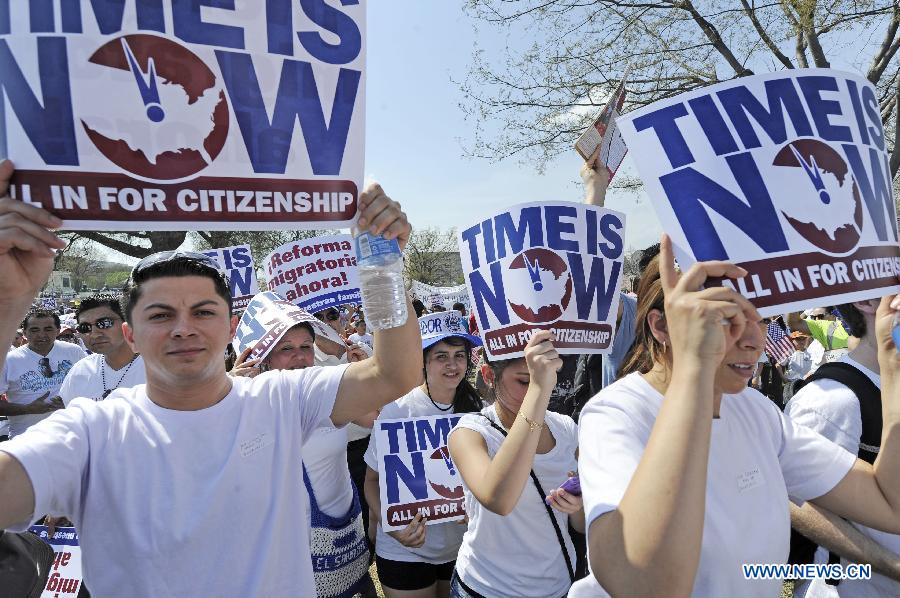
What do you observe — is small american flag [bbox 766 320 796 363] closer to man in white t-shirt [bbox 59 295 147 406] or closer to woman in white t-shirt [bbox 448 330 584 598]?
woman in white t-shirt [bbox 448 330 584 598]

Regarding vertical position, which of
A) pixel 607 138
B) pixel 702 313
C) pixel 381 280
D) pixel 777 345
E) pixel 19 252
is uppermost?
pixel 607 138

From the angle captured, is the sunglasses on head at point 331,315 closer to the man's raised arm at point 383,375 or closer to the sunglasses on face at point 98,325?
the sunglasses on face at point 98,325

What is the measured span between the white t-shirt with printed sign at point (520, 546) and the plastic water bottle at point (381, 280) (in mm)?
733

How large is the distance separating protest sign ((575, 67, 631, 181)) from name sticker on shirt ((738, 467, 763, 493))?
204 centimetres

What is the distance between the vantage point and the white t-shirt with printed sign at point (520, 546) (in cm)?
240

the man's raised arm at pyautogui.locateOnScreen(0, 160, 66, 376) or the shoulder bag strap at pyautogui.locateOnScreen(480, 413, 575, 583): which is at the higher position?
the man's raised arm at pyautogui.locateOnScreen(0, 160, 66, 376)

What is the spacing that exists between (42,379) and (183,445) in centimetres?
546

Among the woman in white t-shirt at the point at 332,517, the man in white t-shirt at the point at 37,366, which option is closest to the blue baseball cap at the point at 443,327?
the woman in white t-shirt at the point at 332,517

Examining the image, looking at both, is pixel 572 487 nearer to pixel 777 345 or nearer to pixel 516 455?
pixel 516 455

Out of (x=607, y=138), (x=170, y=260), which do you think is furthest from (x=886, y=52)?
(x=170, y=260)

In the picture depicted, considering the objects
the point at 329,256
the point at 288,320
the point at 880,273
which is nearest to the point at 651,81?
the point at 329,256

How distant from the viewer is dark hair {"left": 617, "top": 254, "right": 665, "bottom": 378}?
1795 millimetres

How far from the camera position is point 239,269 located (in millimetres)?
6469

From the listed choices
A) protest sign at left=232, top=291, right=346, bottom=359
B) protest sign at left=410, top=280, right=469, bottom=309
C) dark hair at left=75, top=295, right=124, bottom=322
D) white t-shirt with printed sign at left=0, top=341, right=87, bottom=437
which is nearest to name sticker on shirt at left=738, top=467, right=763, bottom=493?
protest sign at left=232, top=291, right=346, bottom=359
